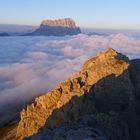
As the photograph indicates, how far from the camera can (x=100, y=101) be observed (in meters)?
96.7

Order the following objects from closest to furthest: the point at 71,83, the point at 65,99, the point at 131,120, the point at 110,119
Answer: the point at 110,119 < the point at 131,120 < the point at 65,99 < the point at 71,83

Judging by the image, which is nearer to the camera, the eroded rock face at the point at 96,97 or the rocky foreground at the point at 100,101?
the rocky foreground at the point at 100,101

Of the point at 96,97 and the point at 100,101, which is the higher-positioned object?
the point at 96,97

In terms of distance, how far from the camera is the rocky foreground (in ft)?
262

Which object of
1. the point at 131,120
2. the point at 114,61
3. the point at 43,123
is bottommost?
the point at 43,123

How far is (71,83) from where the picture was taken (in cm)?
10912

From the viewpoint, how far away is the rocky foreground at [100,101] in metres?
79.8

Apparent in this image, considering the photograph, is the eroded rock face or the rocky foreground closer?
the rocky foreground

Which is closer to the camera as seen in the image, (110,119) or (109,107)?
(110,119)

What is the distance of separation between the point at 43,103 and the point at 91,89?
2276cm

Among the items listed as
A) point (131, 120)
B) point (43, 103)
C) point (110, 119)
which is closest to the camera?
point (110, 119)

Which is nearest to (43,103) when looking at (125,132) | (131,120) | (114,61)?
(114,61)

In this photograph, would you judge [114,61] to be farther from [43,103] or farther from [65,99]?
[43,103]

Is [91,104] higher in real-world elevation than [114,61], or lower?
lower
